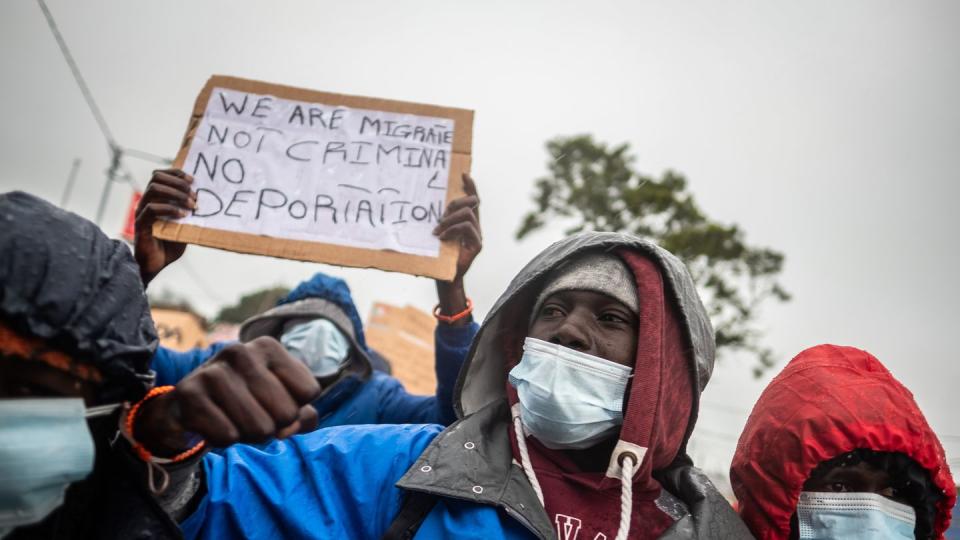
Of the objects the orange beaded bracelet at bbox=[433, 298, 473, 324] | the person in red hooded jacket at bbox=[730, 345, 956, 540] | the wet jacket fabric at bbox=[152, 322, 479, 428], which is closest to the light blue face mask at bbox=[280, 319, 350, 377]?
the wet jacket fabric at bbox=[152, 322, 479, 428]

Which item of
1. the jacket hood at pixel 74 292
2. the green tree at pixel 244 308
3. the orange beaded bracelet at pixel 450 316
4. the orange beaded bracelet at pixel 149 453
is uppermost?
the jacket hood at pixel 74 292

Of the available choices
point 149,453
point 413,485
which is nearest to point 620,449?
point 413,485

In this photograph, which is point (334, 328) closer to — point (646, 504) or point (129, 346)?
point (646, 504)

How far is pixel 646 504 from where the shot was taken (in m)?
1.58

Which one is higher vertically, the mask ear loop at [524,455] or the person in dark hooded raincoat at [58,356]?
the person in dark hooded raincoat at [58,356]

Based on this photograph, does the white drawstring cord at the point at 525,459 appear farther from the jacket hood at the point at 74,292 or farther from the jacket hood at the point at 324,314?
the jacket hood at the point at 324,314

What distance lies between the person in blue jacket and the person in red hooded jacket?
48.4 inches

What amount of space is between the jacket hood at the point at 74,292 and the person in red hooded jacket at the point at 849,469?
5.72ft

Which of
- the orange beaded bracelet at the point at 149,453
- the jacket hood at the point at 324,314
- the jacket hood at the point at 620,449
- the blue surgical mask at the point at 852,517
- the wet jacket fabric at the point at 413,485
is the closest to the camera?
the orange beaded bracelet at the point at 149,453

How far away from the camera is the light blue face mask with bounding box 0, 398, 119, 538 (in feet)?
2.37

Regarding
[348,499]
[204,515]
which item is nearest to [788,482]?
[348,499]

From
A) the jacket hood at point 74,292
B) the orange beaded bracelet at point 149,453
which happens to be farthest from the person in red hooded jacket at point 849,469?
the jacket hood at point 74,292

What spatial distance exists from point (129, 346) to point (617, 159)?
12933 mm

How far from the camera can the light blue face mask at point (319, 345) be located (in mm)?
3084
